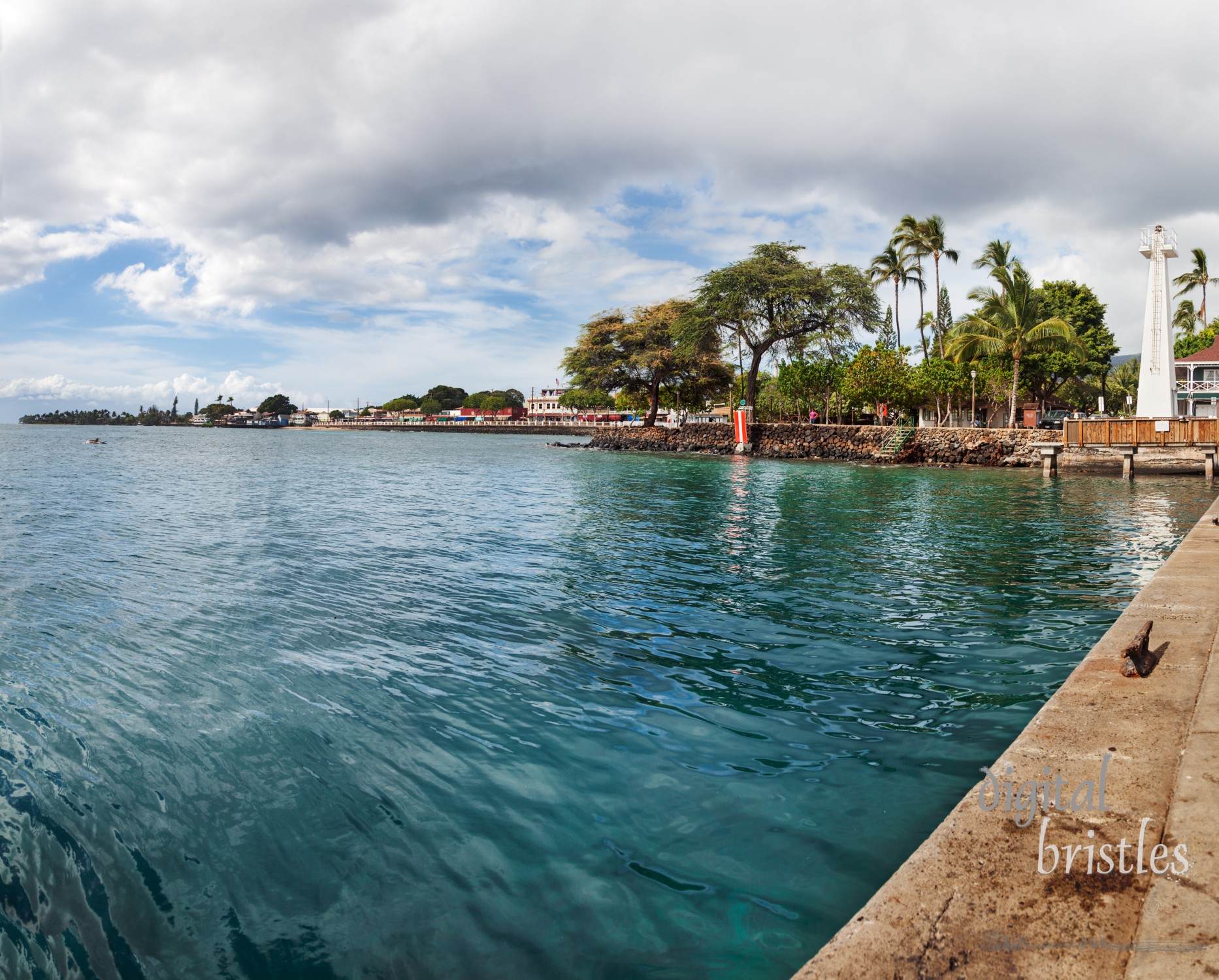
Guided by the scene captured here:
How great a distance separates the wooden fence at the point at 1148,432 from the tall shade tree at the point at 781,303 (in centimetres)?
2101

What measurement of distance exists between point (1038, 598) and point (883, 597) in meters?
1.85

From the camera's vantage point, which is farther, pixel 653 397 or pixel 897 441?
pixel 653 397

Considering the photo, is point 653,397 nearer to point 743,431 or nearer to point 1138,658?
point 743,431

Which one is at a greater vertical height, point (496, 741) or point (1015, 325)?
point (1015, 325)

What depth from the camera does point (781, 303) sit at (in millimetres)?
51562

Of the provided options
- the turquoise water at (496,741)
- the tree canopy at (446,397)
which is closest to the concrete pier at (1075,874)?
the turquoise water at (496,741)

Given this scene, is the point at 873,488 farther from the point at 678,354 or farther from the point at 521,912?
the point at 678,354

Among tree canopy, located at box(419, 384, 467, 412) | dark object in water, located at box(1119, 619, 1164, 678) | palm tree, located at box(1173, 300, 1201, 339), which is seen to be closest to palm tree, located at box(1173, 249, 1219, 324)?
palm tree, located at box(1173, 300, 1201, 339)

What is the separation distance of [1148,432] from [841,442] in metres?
20.6

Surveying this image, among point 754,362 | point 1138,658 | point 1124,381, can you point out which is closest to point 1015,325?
point 754,362

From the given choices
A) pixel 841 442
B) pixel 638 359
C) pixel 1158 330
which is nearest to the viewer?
pixel 1158 330

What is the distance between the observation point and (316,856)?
12.6ft

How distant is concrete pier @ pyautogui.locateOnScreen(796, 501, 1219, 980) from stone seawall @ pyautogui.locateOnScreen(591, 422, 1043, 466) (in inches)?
1496

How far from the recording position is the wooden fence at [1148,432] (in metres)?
28.8
